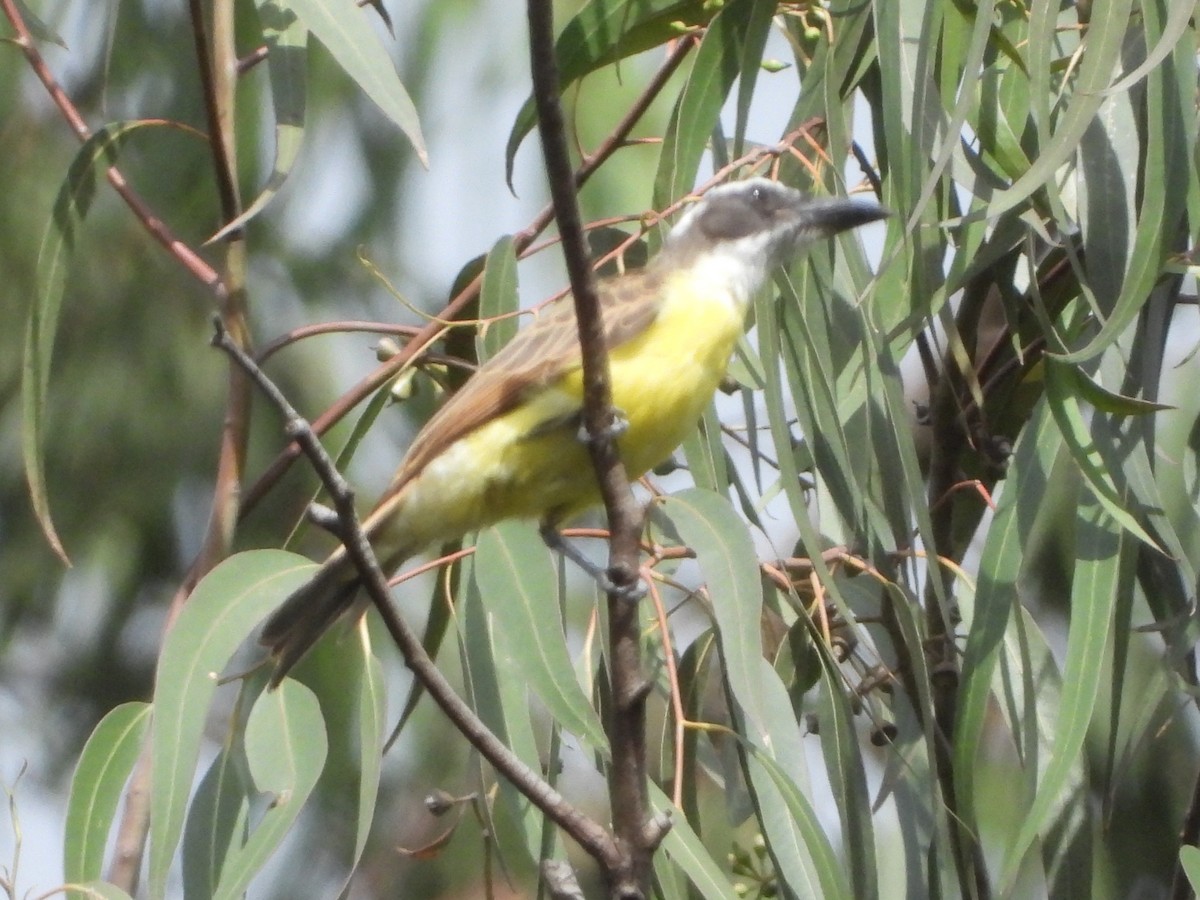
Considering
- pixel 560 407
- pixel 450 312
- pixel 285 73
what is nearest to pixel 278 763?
pixel 560 407

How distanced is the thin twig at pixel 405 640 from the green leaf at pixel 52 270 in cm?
67

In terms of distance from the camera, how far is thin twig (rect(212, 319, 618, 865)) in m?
1.17

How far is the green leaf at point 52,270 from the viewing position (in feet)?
6.60

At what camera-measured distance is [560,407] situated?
82.6 inches

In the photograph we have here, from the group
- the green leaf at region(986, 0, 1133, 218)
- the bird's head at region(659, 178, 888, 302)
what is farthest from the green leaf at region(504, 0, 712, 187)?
the green leaf at region(986, 0, 1133, 218)

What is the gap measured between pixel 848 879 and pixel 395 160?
5.28 feet

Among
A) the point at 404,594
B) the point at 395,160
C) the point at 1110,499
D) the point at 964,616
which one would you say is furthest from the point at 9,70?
the point at 1110,499

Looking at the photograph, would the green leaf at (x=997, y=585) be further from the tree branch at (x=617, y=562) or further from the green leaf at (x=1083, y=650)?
the tree branch at (x=617, y=562)

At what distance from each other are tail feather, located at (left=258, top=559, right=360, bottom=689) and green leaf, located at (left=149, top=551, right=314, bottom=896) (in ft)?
0.56

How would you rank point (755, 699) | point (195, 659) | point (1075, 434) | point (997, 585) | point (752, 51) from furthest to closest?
point (752, 51) → point (997, 585) → point (1075, 434) → point (195, 659) → point (755, 699)

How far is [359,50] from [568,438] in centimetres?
54

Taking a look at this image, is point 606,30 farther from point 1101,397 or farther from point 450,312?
point 1101,397

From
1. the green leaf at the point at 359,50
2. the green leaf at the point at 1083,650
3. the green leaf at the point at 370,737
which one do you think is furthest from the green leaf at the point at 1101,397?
the green leaf at the point at 370,737

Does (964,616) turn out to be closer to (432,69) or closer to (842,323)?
(842,323)
